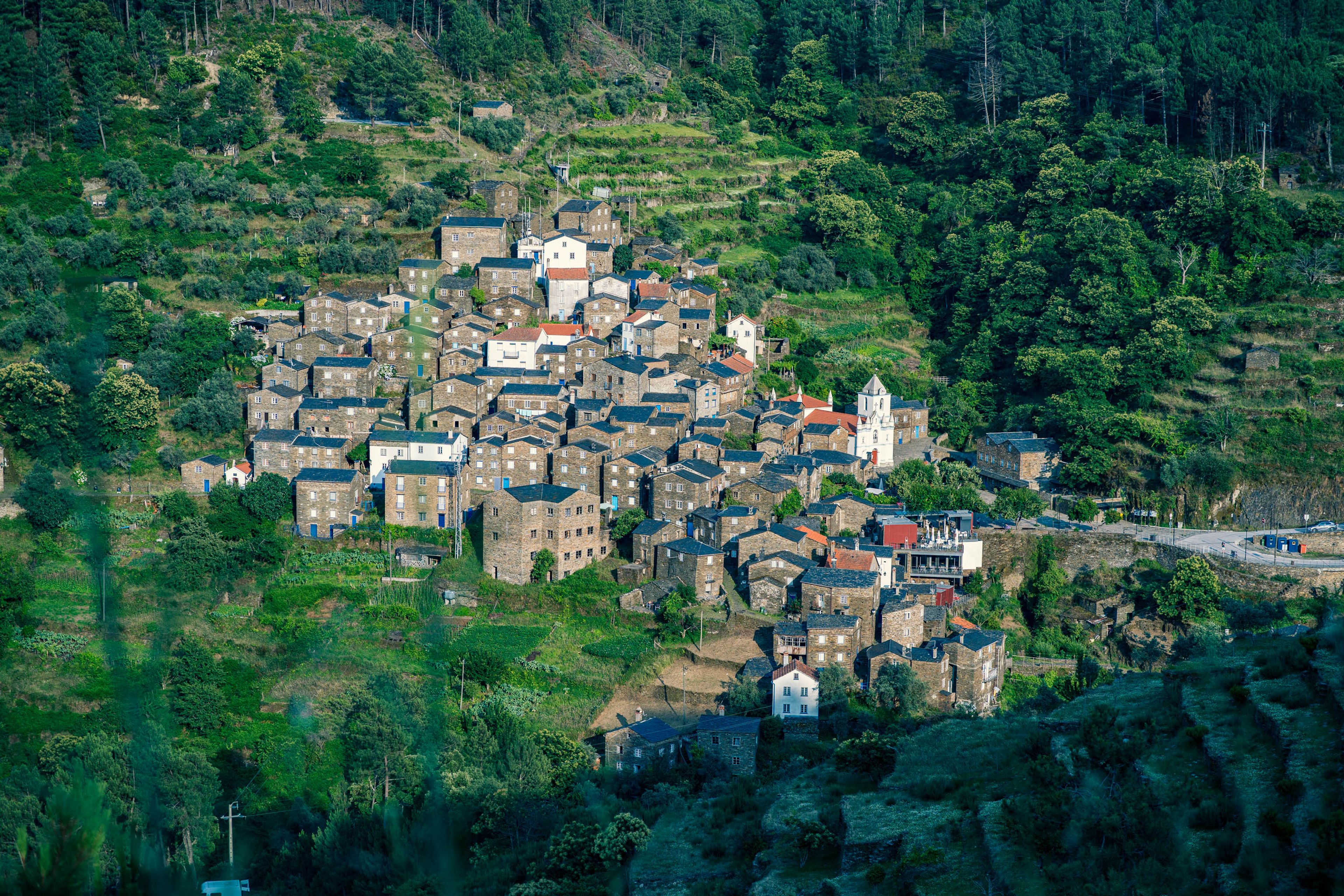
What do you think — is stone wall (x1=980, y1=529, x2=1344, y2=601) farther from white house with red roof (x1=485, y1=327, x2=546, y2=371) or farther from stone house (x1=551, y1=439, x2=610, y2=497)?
white house with red roof (x1=485, y1=327, x2=546, y2=371)

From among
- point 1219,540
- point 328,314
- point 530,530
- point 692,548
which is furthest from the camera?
point 328,314

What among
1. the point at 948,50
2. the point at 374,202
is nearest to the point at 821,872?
the point at 374,202

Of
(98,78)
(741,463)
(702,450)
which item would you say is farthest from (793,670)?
(98,78)

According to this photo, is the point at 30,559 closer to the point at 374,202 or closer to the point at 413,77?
the point at 374,202

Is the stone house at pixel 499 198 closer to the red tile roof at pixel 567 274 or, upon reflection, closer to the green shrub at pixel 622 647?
Answer: the red tile roof at pixel 567 274

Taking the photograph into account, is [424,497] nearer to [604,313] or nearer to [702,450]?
[702,450]

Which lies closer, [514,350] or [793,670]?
[793,670]

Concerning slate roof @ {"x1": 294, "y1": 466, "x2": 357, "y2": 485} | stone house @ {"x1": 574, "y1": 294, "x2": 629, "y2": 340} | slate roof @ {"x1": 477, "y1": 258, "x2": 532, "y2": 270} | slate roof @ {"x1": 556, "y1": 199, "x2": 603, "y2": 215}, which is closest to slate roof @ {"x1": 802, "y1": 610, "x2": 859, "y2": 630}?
slate roof @ {"x1": 294, "y1": 466, "x2": 357, "y2": 485}
